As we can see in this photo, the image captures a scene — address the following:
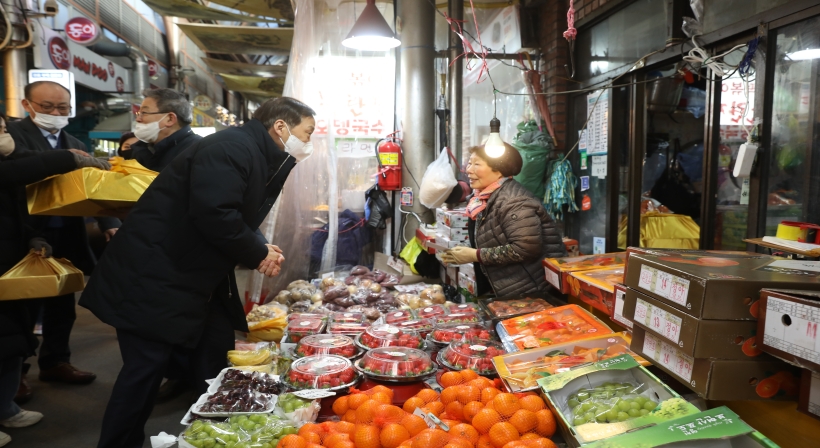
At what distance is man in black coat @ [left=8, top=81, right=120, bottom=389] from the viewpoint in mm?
3676

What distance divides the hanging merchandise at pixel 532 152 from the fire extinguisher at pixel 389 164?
1.25 metres

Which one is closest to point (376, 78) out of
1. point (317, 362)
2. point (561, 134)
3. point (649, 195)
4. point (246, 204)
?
point (561, 134)

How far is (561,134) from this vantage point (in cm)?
581

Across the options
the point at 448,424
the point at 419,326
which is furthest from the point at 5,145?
the point at 448,424

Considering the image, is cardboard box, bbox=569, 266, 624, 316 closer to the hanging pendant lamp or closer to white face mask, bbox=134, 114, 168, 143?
white face mask, bbox=134, 114, 168, 143

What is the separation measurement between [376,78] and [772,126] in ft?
13.2

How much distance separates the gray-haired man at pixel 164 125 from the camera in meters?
3.40

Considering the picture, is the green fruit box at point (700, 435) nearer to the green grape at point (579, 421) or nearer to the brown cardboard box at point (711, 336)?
the brown cardboard box at point (711, 336)

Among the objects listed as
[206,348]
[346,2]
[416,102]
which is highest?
[346,2]

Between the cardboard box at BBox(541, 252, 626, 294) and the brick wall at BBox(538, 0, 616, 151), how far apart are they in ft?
9.63

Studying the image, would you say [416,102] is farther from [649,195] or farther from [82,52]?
[82,52]

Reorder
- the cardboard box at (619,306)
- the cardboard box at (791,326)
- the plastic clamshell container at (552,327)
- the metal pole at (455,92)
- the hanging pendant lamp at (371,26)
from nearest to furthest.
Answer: the cardboard box at (791,326) < the cardboard box at (619,306) < the plastic clamshell container at (552,327) < the hanging pendant lamp at (371,26) < the metal pole at (455,92)

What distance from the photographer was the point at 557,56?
565 cm

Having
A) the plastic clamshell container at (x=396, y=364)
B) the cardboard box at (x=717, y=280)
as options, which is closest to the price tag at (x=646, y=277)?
the cardboard box at (x=717, y=280)
